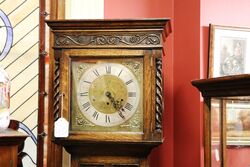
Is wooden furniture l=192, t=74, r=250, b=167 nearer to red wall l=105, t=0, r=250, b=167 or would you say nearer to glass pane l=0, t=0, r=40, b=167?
red wall l=105, t=0, r=250, b=167

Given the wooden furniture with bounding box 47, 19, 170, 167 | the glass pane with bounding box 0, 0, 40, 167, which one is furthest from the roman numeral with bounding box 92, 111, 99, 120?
the glass pane with bounding box 0, 0, 40, 167

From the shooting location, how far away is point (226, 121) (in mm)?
1572

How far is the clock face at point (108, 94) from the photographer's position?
1.82 m

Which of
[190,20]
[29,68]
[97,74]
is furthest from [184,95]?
[29,68]

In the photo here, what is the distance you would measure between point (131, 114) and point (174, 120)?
539 millimetres

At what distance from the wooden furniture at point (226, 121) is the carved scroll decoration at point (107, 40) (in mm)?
317

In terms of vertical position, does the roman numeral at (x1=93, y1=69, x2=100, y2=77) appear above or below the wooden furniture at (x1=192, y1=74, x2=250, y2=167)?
above

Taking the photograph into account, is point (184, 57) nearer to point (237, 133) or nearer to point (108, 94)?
point (108, 94)

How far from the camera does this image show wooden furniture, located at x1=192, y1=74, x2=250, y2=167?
1494mm

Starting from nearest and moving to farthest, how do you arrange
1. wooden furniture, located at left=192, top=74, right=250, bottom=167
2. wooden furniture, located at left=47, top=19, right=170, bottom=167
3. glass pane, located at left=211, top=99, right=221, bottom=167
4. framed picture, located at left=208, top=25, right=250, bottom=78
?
wooden furniture, located at left=192, top=74, right=250, bottom=167
glass pane, located at left=211, top=99, right=221, bottom=167
wooden furniture, located at left=47, top=19, right=170, bottom=167
framed picture, located at left=208, top=25, right=250, bottom=78

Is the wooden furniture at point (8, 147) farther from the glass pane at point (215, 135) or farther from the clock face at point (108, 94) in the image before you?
the glass pane at point (215, 135)

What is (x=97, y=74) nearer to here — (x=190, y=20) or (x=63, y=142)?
(x=63, y=142)

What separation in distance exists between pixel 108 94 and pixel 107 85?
4 cm

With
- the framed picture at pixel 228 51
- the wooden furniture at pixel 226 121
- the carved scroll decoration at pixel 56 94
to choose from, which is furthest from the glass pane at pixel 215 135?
the carved scroll decoration at pixel 56 94
